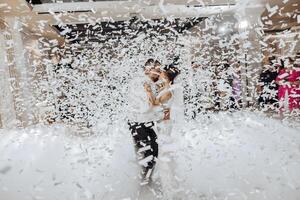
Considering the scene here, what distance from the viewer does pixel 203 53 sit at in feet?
40.4

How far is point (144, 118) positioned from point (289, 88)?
5.16 meters

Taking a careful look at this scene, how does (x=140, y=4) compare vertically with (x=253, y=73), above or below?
above

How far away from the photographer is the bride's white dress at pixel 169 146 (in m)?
3.34

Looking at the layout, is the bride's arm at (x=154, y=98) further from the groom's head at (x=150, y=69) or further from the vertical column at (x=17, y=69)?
the vertical column at (x=17, y=69)

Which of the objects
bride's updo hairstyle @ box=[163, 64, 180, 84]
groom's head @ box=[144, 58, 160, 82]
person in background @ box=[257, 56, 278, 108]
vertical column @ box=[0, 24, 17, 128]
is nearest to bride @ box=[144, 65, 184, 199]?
bride's updo hairstyle @ box=[163, 64, 180, 84]

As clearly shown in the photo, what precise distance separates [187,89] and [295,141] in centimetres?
437

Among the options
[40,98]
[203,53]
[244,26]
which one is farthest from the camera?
[203,53]

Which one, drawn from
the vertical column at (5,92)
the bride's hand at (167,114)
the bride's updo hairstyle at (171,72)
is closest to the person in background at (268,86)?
the bride's updo hairstyle at (171,72)

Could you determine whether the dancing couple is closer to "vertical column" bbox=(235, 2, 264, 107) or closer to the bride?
the bride

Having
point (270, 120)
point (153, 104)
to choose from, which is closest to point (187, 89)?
point (270, 120)

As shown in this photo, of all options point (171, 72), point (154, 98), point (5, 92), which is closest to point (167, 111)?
point (154, 98)

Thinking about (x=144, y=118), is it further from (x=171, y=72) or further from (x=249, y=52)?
(x=249, y=52)

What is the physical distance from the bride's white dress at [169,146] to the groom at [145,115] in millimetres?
202

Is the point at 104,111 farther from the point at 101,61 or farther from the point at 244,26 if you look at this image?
the point at 101,61
